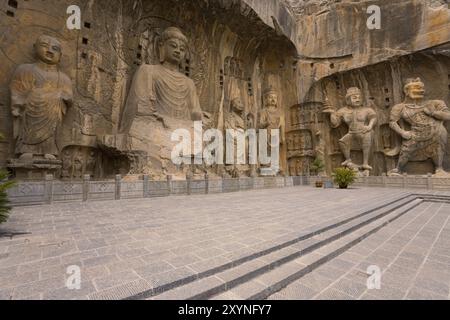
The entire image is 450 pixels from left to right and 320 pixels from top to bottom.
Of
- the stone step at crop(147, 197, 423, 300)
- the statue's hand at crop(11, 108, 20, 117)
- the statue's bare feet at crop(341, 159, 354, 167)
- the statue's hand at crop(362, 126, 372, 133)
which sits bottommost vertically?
the stone step at crop(147, 197, 423, 300)

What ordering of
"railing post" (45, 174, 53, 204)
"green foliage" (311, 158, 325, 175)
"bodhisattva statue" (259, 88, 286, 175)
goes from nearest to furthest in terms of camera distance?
"railing post" (45, 174, 53, 204), "green foliage" (311, 158, 325, 175), "bodhisattva statue" (259, 88, 286, 175)

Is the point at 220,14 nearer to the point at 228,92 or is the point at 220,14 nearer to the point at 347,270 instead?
the point at 228,92

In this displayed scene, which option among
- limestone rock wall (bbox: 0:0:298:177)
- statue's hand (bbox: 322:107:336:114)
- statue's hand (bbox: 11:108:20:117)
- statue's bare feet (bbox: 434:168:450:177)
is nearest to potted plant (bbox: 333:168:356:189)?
statue's bare feet (bbox: 434:168:450:177)

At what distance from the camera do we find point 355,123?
47.3 ft

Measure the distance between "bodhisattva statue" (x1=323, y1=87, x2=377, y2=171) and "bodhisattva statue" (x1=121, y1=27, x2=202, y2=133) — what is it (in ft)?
33.6

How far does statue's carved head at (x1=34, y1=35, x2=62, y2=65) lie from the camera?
7930 mm

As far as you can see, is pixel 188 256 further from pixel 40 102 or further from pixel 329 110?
pixel 329 110

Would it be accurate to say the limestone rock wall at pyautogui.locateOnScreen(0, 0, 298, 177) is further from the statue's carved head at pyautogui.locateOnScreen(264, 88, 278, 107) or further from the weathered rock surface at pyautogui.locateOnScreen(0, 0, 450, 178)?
the statue's carved head at pyautogui.locateOnScreen(264, 88, 278, 107)

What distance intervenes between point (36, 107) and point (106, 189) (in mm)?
4392

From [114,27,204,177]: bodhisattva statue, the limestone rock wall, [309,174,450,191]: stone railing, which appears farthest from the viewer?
[309,174,450,191]: stone railing

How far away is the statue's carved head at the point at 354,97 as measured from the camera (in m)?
14.5

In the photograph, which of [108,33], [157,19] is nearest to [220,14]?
[157,19]

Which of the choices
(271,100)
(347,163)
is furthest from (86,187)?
(347,163)
